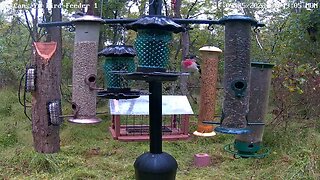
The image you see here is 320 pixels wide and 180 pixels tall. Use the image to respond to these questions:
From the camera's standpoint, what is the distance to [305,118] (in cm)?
742

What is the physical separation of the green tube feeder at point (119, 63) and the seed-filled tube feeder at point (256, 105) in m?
0.99

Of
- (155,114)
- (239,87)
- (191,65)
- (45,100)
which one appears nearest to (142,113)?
(45,100)

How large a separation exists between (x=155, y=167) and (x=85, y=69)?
1.15m

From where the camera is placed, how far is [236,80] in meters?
2.77

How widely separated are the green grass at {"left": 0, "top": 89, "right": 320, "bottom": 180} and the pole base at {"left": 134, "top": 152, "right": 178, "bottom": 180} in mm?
2957

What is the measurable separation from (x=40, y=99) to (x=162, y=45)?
103 inches

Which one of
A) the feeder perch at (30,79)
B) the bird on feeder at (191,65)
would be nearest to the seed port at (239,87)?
the bird on feeder at (191,65)

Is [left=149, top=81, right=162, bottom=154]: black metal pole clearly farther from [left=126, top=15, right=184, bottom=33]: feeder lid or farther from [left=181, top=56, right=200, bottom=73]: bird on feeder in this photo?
[left=181, top=56, right=200, bottom=73]: bird on feeder

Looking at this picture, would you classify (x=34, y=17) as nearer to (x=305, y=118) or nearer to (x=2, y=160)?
(x=2, y=160)

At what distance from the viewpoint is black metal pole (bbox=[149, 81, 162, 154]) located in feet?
8.07

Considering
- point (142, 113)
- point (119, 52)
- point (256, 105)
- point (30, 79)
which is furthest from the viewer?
point (142, 113)

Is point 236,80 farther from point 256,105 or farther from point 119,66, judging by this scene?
point 119,66

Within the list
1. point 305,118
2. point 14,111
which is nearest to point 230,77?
point 305,118

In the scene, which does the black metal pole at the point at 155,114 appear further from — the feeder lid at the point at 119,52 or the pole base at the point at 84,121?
the pole base at the point at 84,121
